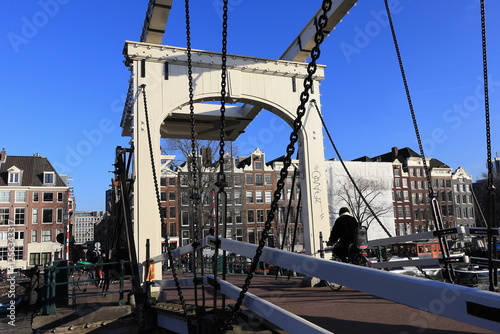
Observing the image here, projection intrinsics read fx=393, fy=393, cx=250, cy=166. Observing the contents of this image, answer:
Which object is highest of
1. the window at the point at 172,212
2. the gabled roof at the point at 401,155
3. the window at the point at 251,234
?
the gabled roof at the point at 401,155

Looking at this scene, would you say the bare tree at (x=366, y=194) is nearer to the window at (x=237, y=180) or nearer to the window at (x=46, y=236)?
the window at (x=237, y=180)

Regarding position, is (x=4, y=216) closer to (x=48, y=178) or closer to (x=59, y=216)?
(x=59, y=216)

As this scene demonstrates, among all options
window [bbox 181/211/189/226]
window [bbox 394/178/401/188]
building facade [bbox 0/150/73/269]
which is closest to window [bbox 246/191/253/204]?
window [bbox 181/211/189/226]

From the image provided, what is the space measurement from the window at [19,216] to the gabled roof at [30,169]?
2.95 meters

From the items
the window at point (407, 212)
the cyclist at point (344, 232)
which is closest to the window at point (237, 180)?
the window at point (407, 212)

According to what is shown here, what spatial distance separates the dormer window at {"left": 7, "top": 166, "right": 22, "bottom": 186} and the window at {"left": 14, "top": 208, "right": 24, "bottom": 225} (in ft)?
9.57

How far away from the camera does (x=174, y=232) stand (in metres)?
41.9

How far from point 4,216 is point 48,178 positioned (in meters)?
5.94

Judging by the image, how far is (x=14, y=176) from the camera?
44062mm

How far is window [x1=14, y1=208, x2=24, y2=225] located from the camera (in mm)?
43019

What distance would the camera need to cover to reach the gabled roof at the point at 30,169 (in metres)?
44.5

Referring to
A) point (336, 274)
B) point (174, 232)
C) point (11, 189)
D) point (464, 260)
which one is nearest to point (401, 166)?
point (174, 232)

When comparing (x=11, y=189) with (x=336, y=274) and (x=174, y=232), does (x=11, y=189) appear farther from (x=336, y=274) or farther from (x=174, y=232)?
(x=336, y=274)

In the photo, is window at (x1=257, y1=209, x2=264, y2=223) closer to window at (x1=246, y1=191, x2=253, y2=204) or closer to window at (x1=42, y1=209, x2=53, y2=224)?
window at (x1=246, y1=191, x2=253, y2=204)
